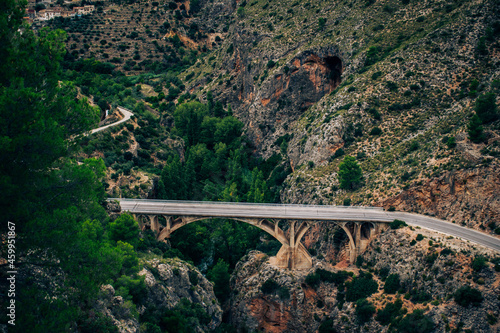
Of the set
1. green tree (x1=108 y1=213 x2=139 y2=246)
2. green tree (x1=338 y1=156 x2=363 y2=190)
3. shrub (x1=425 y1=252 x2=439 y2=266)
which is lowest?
shrub (x1=425 y1=252 x2=439 y2=266)

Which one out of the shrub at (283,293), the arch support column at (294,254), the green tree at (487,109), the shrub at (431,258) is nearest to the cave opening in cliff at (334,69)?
the green tree at (487,109)

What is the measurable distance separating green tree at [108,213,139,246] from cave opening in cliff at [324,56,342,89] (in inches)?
2307

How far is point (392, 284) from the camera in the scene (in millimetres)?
49719

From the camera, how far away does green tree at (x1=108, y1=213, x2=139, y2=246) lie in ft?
159

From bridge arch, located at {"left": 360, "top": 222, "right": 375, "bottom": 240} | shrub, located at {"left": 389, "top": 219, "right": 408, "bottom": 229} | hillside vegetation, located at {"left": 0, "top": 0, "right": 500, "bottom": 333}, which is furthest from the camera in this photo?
bridge arch, located at {"left": 360, "top": 222, "right": 375, "bottom": 240}

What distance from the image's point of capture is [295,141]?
86438 mm

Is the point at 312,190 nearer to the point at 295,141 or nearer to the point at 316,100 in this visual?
the point at 295,141

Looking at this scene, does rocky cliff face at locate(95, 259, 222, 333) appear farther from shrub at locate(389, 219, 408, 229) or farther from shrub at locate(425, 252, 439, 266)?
shrub at locate(425, 252, 439, 266)

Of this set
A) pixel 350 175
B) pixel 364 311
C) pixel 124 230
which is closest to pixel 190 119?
pixel 350 175

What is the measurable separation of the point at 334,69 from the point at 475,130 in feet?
145

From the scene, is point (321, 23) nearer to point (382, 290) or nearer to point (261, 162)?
point (261, 162)

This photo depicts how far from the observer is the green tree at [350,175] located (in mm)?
63812

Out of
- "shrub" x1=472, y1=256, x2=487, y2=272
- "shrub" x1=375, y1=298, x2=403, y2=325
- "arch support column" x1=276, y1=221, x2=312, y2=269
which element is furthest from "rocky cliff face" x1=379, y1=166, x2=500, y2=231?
"shrub" x1=375, y1=298, x2=403, y2=325

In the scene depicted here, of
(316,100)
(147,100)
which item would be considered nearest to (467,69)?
(316,100)
